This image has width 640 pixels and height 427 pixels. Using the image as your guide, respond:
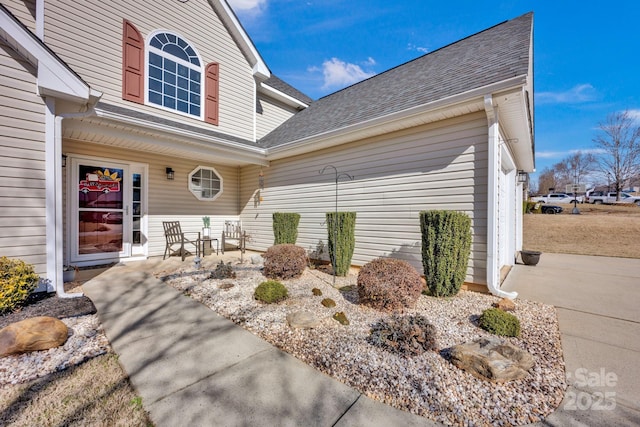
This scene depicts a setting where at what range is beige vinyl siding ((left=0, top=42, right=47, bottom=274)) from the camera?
3623 mm

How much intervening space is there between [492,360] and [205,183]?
809 cm

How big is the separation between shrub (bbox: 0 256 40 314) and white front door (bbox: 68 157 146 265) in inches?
109

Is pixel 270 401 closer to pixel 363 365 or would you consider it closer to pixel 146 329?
pixel 363 365

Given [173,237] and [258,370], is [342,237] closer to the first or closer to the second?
[258,370]

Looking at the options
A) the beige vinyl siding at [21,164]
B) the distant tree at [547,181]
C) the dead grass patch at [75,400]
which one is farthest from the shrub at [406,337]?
the distant tree at [547,181]

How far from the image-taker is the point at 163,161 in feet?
23.7

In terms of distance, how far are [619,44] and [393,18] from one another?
1038 centimetres

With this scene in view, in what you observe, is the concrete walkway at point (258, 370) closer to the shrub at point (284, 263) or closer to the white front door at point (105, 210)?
the shrub at point (284, 263)

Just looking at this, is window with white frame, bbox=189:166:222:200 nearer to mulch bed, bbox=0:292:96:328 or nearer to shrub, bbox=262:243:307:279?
shrub, bbox=262:243:307:279

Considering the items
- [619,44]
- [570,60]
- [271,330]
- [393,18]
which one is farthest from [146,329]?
[619,44]

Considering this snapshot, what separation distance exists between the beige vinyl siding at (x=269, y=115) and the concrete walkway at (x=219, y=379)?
7.26 m

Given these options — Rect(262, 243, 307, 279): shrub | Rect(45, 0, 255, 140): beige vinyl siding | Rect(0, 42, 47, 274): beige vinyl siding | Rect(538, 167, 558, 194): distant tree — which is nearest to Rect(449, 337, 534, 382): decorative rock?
Rect(262, 243, 307, 279): shrub

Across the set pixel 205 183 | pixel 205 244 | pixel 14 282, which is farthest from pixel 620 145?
pixel 14 282

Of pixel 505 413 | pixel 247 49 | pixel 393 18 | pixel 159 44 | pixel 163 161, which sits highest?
pixel 393 18
